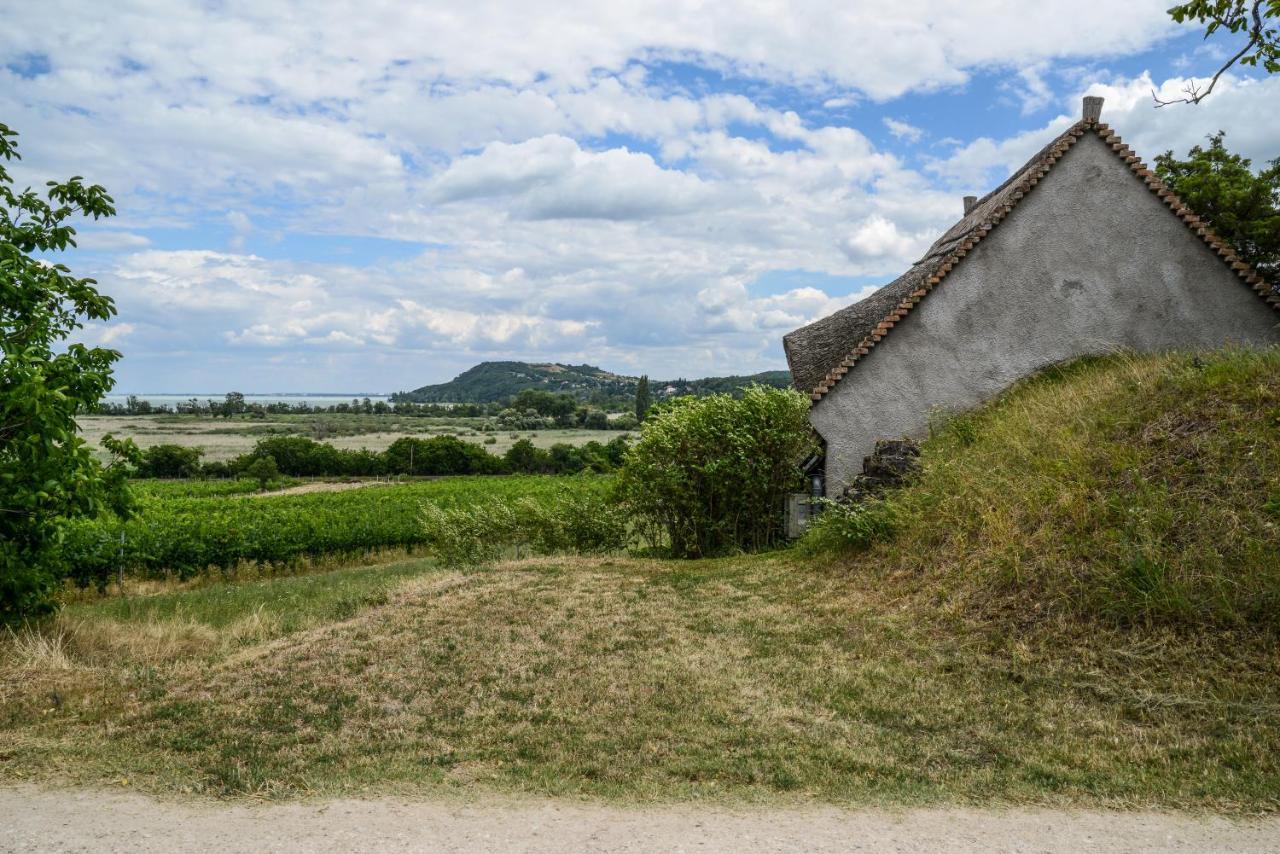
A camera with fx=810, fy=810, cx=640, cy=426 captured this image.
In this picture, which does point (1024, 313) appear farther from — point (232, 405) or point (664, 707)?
point (232, 405)

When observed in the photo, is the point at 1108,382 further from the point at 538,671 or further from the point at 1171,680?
the point at 538,671

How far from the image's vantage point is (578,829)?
4914 mm

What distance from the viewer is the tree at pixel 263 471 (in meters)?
63.5

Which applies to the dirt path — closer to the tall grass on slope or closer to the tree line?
the tall grass on slope

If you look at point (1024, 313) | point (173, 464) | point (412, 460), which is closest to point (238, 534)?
point (1024, 313)

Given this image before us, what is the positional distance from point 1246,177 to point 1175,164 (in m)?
2.52

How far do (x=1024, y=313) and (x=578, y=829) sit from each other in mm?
14426

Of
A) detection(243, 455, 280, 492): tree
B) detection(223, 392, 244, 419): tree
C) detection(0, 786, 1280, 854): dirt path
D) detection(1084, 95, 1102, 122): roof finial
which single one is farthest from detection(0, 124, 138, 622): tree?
detection(223, 392, 244, 419): tree

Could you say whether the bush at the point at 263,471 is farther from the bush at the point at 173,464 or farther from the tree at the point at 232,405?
the tree at the point at 232,405

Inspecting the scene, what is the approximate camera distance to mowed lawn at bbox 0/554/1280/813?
5680mm

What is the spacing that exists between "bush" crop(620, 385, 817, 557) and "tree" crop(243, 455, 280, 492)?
5241 centimetres

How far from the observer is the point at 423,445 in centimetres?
7438

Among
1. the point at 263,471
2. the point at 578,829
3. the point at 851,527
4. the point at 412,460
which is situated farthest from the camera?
the point at 412,460

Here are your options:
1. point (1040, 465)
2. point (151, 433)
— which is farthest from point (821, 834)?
point (151, 433)
